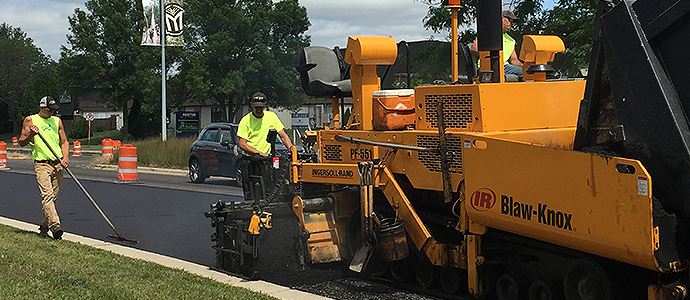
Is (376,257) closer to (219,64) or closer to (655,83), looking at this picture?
(655,83)

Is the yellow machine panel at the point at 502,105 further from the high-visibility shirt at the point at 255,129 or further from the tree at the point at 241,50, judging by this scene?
the tree at the point at 241,50

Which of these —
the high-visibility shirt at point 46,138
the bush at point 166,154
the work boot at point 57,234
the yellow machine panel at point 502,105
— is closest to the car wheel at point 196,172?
the bush at point 166,154

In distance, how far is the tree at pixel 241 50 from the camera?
50.2 meters

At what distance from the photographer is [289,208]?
8117mm

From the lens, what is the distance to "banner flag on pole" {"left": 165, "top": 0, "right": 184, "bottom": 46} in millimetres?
32719

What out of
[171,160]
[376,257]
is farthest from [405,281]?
[171,160]

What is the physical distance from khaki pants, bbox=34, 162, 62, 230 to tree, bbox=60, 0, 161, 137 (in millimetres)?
53793

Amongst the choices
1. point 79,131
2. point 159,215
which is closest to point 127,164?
point 159,215

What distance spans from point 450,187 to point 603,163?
170 centimetres

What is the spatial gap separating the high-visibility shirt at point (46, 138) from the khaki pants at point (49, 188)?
0.11 meters

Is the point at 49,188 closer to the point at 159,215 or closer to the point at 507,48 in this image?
the point at 159,215

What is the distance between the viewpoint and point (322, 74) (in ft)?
27.7

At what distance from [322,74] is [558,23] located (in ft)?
34.0

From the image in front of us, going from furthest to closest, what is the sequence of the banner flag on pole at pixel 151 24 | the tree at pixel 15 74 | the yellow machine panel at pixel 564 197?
the tree at pixel 15 74 < the banner flag on pole at pixel 151 24 < the yellow machine panel at pixel 564 197
